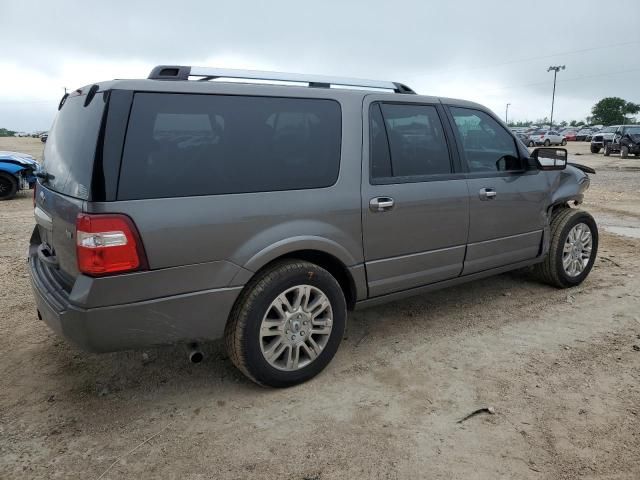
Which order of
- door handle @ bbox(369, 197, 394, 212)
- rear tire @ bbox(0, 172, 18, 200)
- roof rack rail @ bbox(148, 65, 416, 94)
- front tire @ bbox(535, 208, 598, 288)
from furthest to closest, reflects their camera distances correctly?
rear tire @ bbox(0, 172, 18, 200)
front tire @ bbox(535, 208, 598, 288)
door handle @ bbox(369, 197, 394, 212)
roof rack rail @ bbox(148, 65, 416, 94)

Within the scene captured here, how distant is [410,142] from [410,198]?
42 cm

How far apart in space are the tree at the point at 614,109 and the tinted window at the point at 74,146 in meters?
105

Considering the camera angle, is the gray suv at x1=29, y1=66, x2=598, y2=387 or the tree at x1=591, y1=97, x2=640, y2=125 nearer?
the gray suv at x1=29, y1=66, x2=598, y2=387

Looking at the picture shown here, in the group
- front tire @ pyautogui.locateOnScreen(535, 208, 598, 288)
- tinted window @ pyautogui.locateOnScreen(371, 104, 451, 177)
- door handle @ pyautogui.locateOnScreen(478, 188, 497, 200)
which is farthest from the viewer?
front tire @ pyautogui.locateOnScreen(535, 208, 598, 288)

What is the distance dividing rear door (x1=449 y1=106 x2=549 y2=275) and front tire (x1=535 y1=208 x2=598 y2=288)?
32cm

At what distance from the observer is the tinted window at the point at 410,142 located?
342cm

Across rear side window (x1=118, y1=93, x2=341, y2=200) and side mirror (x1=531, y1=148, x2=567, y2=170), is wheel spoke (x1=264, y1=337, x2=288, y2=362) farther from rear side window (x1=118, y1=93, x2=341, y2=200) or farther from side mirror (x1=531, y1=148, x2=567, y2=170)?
side mirror (x1=531, y1=148, x2=567, y2=170)

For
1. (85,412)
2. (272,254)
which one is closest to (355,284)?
(272,254)

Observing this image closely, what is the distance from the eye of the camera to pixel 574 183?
16.2 feet

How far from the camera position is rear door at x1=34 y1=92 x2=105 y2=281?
2.53 meters

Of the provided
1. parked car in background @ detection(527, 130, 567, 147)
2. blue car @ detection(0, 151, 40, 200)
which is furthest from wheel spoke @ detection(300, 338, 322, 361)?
parked car in background @ detection(527, 130, 567, 147)

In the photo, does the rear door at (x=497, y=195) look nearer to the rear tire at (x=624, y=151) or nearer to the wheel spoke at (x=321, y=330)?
the wheel spoke at (x=321, y=330)

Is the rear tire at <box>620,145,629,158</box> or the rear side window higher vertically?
the rear side window

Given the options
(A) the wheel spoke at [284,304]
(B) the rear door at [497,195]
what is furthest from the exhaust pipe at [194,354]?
(B) the rear door at [497,195]
